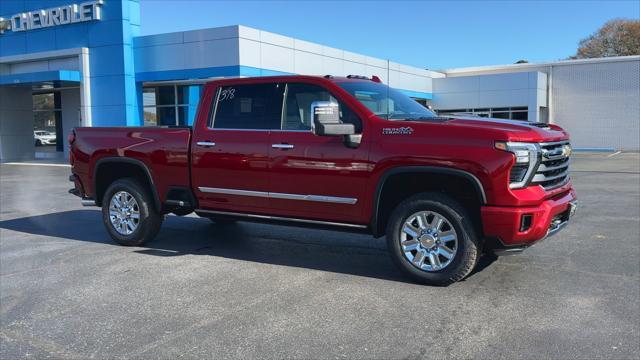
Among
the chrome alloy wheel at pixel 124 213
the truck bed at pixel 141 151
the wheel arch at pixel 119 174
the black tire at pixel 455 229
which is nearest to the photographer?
the black tire at pixel 455 229

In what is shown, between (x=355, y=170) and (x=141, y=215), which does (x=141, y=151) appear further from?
(x=355, y=170)

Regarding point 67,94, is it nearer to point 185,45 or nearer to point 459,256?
point 185,45

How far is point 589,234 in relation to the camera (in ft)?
26.1

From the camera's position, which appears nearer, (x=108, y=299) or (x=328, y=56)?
(x=108, y=299)

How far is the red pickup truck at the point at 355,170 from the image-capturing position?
16.7ft

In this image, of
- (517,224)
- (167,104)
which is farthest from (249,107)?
(167,104)

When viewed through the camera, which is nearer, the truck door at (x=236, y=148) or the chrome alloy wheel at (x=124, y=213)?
the truck door at (x=236, y=148)

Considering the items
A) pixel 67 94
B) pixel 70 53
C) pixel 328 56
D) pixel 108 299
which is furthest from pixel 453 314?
pixel 67 94

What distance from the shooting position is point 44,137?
30.7 meters

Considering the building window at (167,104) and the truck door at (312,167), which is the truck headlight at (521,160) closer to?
the truck door at (312,167)

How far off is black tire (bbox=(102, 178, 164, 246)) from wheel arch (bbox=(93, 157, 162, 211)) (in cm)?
10

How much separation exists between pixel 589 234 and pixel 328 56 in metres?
18.7

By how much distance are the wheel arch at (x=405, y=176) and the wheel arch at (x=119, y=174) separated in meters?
2.97

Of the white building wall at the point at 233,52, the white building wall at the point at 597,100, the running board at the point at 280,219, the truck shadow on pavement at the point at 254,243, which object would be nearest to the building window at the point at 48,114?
the white building wall at the point at 233,52
